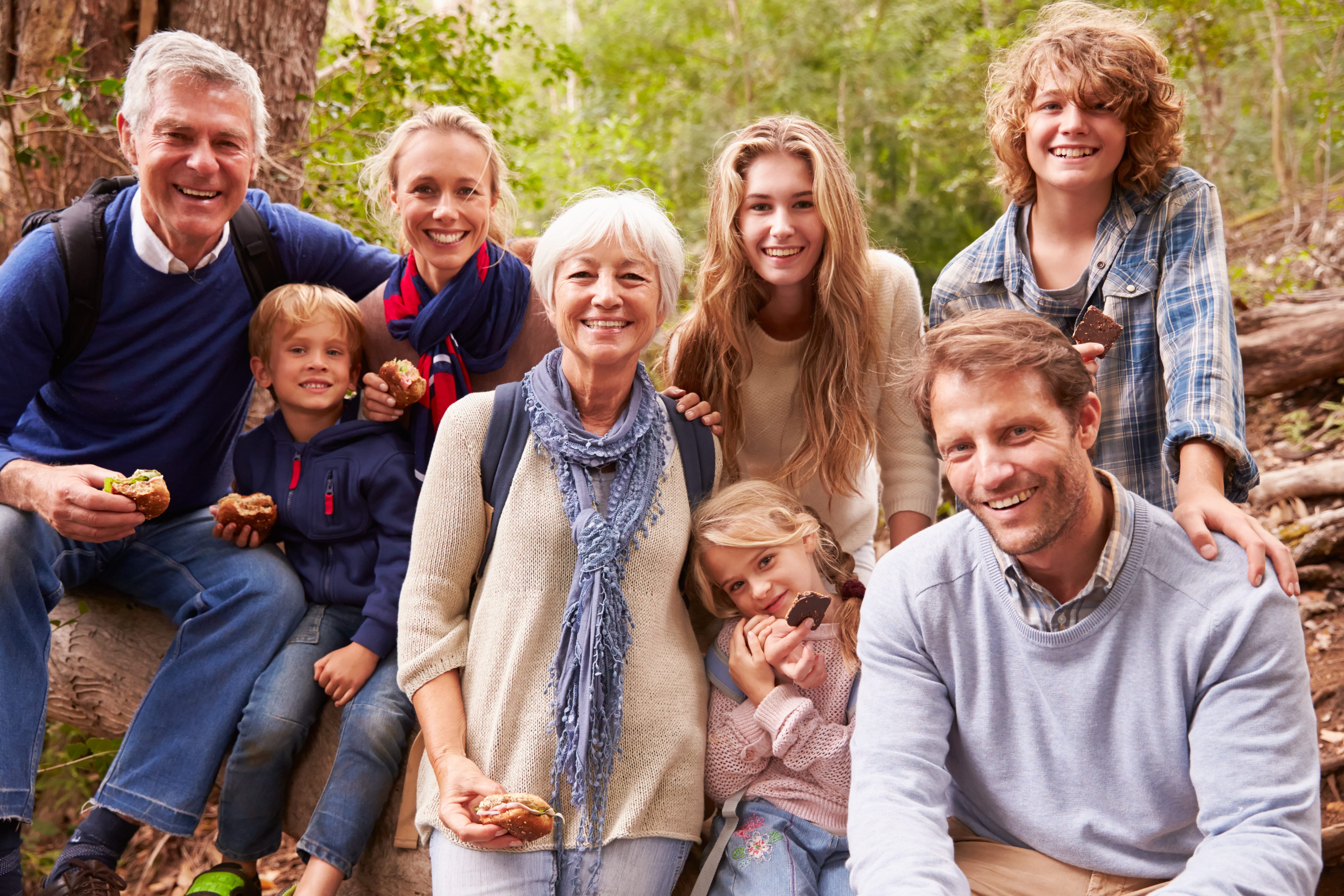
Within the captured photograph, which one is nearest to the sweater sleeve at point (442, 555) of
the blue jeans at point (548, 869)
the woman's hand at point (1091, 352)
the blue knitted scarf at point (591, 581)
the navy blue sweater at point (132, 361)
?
the blue knitted scarf at point (591, 581)

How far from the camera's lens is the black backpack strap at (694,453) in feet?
9.50

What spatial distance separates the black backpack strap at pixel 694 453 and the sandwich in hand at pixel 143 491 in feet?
4.71

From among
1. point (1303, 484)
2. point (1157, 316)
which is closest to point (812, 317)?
point (1157, 316)

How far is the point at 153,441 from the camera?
325 centimetres

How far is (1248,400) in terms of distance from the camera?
6.34m

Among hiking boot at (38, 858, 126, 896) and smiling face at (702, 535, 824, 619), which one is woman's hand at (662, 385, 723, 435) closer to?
smiling face at (702, 535, 824, 619)

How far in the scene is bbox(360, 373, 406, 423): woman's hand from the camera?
3.17 meters

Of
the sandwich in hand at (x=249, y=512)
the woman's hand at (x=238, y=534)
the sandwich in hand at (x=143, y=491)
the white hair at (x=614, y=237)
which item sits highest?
the white hair at (x=614, y=237)

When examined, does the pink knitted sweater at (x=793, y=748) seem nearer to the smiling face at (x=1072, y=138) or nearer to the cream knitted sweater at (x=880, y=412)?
the cream knitted sweater at (x=880, y=412)

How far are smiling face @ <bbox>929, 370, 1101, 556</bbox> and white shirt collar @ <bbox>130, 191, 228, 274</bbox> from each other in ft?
7.82

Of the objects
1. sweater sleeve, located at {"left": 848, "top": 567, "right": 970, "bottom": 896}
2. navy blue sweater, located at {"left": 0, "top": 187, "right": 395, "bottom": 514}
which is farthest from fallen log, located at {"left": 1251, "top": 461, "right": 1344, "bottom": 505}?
navy blue sweater, located at {"left": 0, "top": 187, "right": 395, "bottom": 514}

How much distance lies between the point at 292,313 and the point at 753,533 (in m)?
1.59

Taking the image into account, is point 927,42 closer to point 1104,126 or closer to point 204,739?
point 1104,126

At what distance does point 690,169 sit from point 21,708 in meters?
10.4
